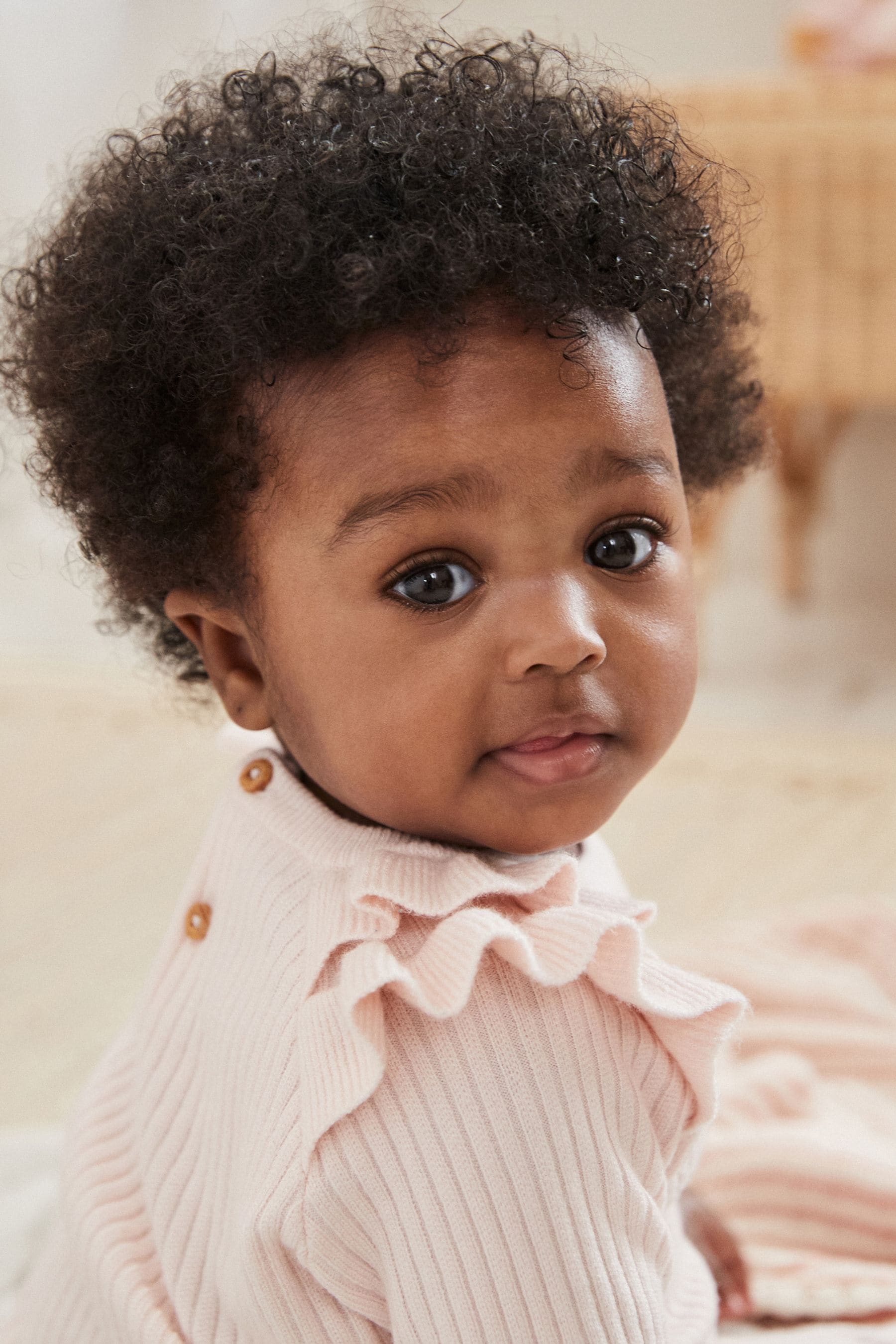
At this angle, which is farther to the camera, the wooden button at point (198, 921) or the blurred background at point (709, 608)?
the blurred background at point (709, 608)

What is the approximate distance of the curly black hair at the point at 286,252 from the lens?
628 mm

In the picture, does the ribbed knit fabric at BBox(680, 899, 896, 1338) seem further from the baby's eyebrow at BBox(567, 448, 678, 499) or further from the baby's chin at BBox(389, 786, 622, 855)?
the baby's eyebrow at BBox(567, 448, 678, 499)

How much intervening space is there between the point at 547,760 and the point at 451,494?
13cm

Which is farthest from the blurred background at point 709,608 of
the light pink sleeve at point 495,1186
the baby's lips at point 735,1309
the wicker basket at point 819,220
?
the baby's lips at point 735,1309

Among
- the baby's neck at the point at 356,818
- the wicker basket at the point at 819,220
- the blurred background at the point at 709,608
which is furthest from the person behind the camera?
the wicker basket at the point at 819,220

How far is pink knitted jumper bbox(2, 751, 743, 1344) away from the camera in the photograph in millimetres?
587

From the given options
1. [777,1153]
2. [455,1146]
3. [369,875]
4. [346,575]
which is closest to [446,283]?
[346,575]

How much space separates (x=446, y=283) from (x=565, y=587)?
0.46ft

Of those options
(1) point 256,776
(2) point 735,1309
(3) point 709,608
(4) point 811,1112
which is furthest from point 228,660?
(3) point 709,608

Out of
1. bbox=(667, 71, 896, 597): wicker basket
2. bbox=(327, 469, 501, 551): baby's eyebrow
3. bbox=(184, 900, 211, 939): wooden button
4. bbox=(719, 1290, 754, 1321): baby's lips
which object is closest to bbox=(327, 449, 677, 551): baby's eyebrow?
bbox=(327, 469, 501, 551): baby's eyebrow

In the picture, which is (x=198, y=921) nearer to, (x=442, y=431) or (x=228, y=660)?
(x=228, y=660)

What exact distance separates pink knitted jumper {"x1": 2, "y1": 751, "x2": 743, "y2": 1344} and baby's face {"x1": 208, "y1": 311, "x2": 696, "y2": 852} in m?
0.04

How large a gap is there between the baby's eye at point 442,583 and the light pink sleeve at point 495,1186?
160mm

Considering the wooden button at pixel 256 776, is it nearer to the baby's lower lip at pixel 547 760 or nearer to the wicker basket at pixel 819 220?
the baby's lower lip at pixel 547 760
